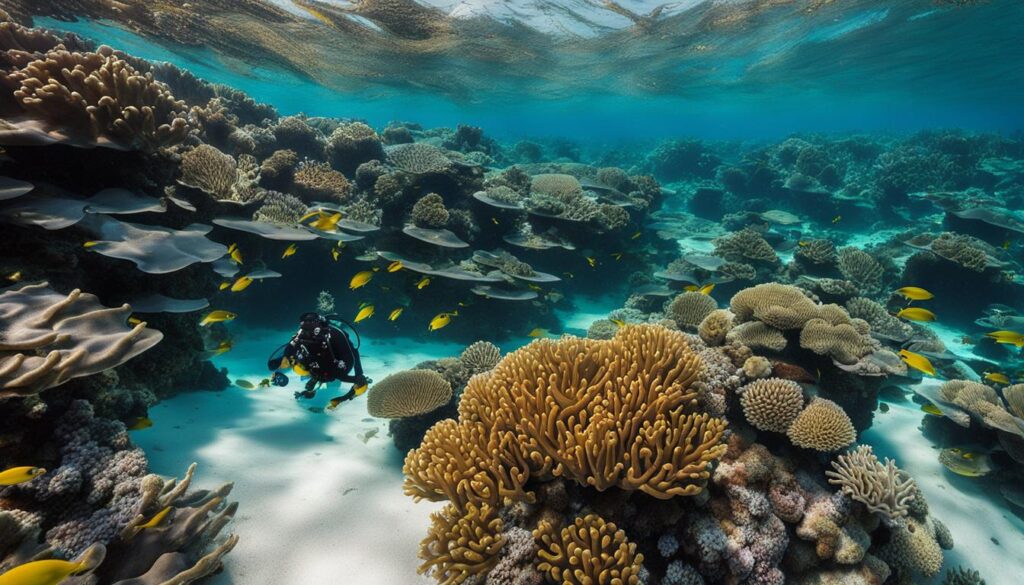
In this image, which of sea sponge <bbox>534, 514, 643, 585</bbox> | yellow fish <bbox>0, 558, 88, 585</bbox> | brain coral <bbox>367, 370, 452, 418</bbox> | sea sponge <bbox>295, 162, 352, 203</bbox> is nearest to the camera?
yellow fish <bbox>0, 558, 88, 585</bbox>

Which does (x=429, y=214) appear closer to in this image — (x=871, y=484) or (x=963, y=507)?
(x=871, y=484)

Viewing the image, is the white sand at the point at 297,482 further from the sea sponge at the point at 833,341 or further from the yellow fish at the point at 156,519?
the sea sponge at the point at 833,341

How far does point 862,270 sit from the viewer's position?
10.3m

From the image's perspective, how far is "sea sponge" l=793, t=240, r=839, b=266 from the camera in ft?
33.9

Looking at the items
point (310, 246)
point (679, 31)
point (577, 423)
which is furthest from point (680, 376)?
point (679, 31)

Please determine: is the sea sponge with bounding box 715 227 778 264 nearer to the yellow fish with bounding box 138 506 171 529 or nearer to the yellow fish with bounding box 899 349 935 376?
the yellow fish with bounding box 899 349 935 376

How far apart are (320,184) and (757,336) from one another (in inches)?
355

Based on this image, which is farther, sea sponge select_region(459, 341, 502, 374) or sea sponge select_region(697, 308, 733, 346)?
sea sponge select_region(459, 341, 502, 374)

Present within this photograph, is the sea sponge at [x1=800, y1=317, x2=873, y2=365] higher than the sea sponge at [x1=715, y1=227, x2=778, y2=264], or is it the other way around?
the sea sponge at [x1=800, y1=317, x2=873, y2=365]

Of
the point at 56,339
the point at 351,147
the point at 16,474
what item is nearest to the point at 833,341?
the point at 16,474

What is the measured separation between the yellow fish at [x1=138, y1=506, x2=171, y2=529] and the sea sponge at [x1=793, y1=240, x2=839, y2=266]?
39.9ft

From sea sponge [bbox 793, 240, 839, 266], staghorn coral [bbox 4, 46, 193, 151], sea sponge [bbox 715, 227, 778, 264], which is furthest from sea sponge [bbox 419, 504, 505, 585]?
sea sponge [bbox 793, 240, 839, 266]

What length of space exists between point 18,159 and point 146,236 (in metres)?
Result: 1.39

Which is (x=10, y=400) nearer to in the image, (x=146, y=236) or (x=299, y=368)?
(x=299, y=368)
